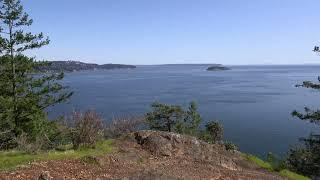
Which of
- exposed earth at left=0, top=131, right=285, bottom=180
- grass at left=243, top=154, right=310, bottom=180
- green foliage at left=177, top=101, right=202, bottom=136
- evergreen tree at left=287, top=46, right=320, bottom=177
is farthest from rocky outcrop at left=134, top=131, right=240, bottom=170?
green foliage at left=177, top=101, right=202, bottom=136

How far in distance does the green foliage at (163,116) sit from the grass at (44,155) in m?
33.0

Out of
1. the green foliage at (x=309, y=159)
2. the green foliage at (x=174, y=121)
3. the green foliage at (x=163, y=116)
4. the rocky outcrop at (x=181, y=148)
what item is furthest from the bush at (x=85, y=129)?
the green foliage at (x=163, y=116)

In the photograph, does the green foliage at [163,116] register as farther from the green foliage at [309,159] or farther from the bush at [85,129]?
the bush at [85,129]

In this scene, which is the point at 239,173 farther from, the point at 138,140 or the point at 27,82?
the point at 27,82

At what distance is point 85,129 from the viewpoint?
13102 mm

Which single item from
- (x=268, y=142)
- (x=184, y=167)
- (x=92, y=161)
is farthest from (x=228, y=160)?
(x=268, y=142)

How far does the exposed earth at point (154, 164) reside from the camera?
419 inches

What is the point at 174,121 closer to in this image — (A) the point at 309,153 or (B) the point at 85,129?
(A) the point at 309,153

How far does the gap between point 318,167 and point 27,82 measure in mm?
20459

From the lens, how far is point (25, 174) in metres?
9.88

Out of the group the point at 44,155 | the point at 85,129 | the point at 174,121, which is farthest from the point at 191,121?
the point at 44,155

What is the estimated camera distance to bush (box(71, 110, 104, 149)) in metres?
13.1

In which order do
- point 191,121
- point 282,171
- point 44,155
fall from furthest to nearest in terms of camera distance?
1. point 191,121
2. point 282,171
3. point 44,155

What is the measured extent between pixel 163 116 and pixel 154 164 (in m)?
35.2
